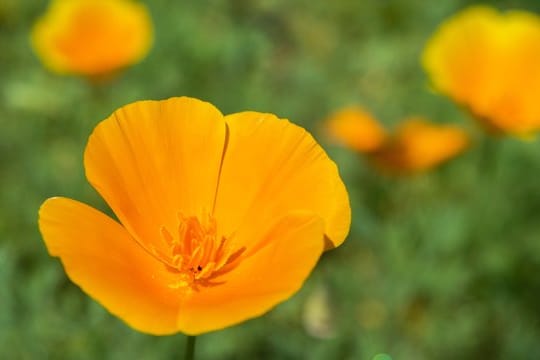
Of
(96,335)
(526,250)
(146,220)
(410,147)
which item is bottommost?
(526,250)

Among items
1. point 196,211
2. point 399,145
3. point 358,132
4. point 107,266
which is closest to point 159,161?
point 196,211

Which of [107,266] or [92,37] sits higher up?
[107,266]

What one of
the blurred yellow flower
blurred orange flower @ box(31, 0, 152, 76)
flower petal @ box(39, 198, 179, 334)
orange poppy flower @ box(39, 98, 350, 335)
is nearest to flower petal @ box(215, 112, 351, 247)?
orange poppy flower @ box(39, 98, 350, 335)

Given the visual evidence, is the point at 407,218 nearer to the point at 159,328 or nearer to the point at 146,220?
the point at 146,220

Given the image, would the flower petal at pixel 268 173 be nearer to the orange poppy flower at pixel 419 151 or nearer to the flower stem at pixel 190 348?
the flower stem at pixel 190 348

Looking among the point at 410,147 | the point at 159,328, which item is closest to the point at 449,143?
the point at 410,147

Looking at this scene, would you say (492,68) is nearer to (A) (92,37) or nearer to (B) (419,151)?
(B) (419,151)

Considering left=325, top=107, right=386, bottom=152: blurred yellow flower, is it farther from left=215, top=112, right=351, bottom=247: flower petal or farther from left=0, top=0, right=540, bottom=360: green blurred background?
left=215, top=112, right=351, bottom=247: flower petal
